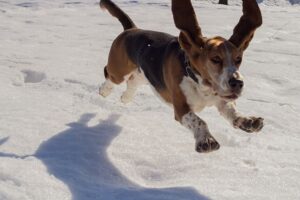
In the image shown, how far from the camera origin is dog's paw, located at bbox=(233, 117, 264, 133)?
3.48 meters

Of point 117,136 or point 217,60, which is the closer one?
point 217,60

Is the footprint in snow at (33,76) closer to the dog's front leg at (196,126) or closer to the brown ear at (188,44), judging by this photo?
the dog's front leg at (196,126)

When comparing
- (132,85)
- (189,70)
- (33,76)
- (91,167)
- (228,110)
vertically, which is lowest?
(33,76)

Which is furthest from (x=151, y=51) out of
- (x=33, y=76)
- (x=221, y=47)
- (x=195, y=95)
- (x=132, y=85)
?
(x=33, y=76)

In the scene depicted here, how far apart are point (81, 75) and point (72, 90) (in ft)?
1.86

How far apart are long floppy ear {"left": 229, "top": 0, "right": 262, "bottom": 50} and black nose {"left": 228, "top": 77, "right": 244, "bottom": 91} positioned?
36 cm

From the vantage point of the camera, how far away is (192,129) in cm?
358

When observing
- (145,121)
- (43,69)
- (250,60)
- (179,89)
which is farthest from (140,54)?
(250,60)

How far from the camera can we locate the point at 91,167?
3463mm

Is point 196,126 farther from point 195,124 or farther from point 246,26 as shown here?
point 246,26

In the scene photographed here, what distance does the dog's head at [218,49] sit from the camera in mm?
3213

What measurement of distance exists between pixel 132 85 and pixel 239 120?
155cm

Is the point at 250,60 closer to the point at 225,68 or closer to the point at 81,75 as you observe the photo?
the point at 81,75

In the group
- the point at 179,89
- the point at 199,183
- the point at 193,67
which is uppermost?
the point at 193,67
